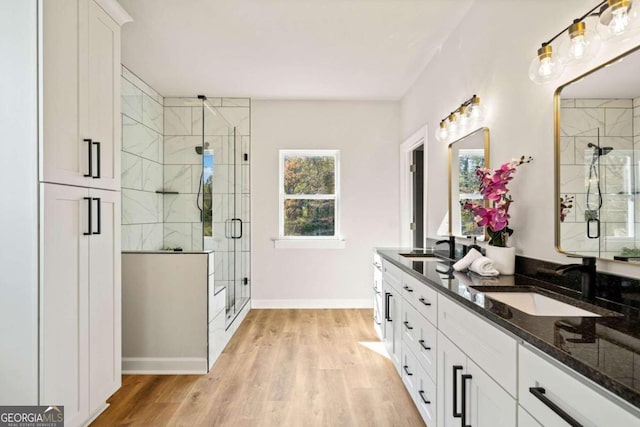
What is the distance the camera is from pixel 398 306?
8.25 ft

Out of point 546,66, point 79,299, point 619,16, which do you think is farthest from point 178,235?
point 619,16

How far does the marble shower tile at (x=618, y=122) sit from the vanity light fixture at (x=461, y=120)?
3.43ft

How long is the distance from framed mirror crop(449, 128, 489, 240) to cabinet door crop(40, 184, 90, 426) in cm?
232

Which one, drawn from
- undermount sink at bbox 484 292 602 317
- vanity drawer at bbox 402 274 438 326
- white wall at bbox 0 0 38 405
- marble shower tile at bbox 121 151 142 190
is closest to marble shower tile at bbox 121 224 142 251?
marble shower tile at bbox 121 151 142 190

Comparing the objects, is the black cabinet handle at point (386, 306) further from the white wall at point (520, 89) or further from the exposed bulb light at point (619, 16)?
the exposed bulb light at point (619, 16)

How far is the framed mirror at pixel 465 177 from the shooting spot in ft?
7.73

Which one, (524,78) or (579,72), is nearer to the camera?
(579,72)

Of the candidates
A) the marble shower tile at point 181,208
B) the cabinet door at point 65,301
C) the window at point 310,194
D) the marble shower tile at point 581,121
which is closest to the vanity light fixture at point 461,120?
the marble shower tile at point 581,121

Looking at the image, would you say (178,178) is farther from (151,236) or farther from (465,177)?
(465,177)

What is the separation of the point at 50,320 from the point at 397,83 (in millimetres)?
3610

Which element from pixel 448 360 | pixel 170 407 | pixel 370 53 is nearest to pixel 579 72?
pixel 448 360

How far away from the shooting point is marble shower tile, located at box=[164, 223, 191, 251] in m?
2.99

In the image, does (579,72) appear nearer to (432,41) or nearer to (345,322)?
(432,41)

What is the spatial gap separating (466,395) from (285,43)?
2.78 metres
